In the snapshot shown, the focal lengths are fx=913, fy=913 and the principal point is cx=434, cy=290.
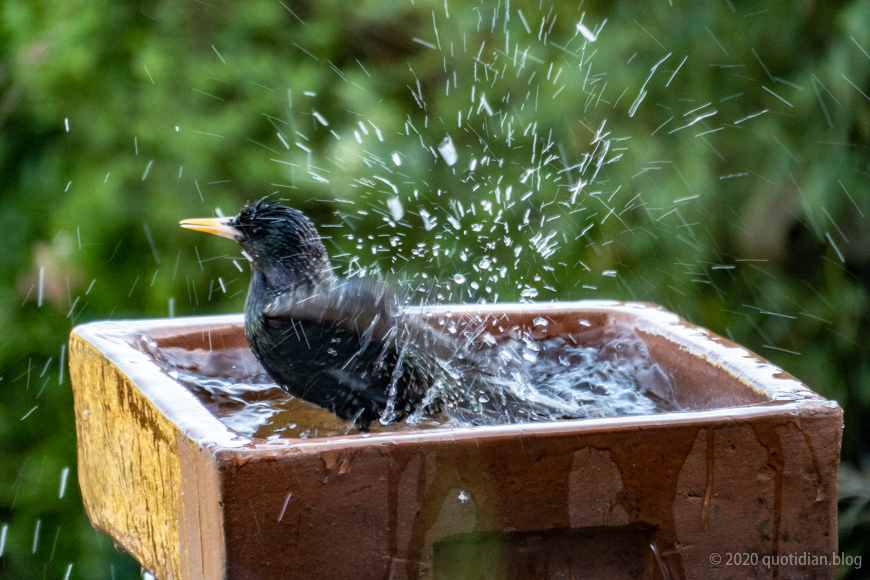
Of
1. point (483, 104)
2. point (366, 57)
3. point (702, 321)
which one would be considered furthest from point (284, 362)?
point (366, 57)

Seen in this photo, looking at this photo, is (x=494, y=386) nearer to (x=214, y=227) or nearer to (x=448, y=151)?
(x=214, y=227)

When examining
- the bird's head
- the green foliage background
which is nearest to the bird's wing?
the bird's head

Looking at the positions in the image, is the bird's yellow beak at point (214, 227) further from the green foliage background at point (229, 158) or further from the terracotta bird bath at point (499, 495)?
the green foliage background at point (229, 158)

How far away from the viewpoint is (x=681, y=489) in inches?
46.3

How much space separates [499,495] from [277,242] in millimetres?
834

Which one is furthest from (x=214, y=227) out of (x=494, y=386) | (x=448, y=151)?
(x=448, y=151)

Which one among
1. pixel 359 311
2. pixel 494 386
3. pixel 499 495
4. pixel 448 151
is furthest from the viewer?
pixel 448 151

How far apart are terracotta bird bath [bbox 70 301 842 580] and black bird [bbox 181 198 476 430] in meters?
0.28

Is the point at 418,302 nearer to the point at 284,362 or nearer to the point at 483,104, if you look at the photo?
the point at 284,362

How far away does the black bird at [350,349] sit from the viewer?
1574 millimetres

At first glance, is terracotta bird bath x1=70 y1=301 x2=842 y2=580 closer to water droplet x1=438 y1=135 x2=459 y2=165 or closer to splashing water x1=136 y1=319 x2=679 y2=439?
splashing water x1=136 y1=319 x2=679 y2=439

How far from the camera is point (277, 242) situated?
70.2 inches

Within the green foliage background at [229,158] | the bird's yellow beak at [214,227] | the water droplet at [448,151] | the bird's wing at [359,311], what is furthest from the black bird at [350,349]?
the water droplet at [448,151]

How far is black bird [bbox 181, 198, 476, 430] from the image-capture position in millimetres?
1574
